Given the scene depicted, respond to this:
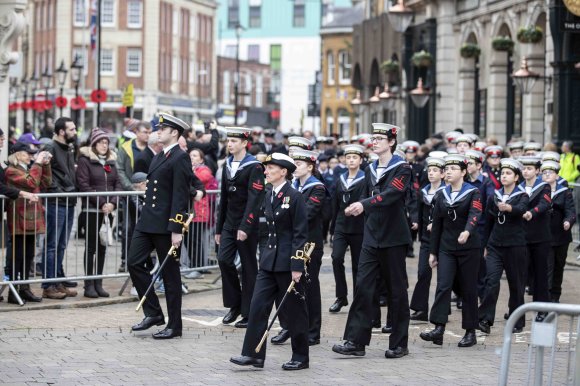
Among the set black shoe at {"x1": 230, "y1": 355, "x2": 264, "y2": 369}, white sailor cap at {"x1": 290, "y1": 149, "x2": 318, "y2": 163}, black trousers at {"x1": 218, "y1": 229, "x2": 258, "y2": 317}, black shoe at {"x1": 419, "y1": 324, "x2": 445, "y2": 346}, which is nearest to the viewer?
black shoe at {"x1": 230, "y1": 355, "x2": 264, "y2": 369}

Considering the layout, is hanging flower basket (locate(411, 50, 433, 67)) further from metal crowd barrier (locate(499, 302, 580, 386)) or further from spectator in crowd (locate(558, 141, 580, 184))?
metal crowd barrier (locate(499, 302, 580, 386))

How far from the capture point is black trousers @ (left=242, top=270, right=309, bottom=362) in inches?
441

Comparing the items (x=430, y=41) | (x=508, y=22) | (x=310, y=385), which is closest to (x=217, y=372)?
(x=310, y=385)

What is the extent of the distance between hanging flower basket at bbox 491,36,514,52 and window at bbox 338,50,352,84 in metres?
50.7

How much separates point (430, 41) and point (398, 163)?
28571 mm

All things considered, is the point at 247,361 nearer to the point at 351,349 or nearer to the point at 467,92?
the point at 351,349

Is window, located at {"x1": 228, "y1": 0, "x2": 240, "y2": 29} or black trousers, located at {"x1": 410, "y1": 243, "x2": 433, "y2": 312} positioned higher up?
window, located at {"x1": 228, "y1": 0, "x2": 240, "y2": 29}

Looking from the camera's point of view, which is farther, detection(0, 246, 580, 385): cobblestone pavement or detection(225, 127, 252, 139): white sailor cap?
detection(225, 127, 252, 139): white sailor cap

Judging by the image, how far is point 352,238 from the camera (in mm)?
15055

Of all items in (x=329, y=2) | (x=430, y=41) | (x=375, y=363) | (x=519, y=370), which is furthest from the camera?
(x=329, y=2)

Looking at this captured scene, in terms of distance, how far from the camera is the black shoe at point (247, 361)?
36.5 ft

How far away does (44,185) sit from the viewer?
15.1 metres

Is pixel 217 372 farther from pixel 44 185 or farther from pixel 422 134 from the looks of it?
pixel 422 134

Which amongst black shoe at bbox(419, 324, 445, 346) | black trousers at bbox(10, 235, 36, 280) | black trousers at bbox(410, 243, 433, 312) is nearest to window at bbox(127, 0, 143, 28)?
black trousers at bbox(10, 235, 36, 280)
